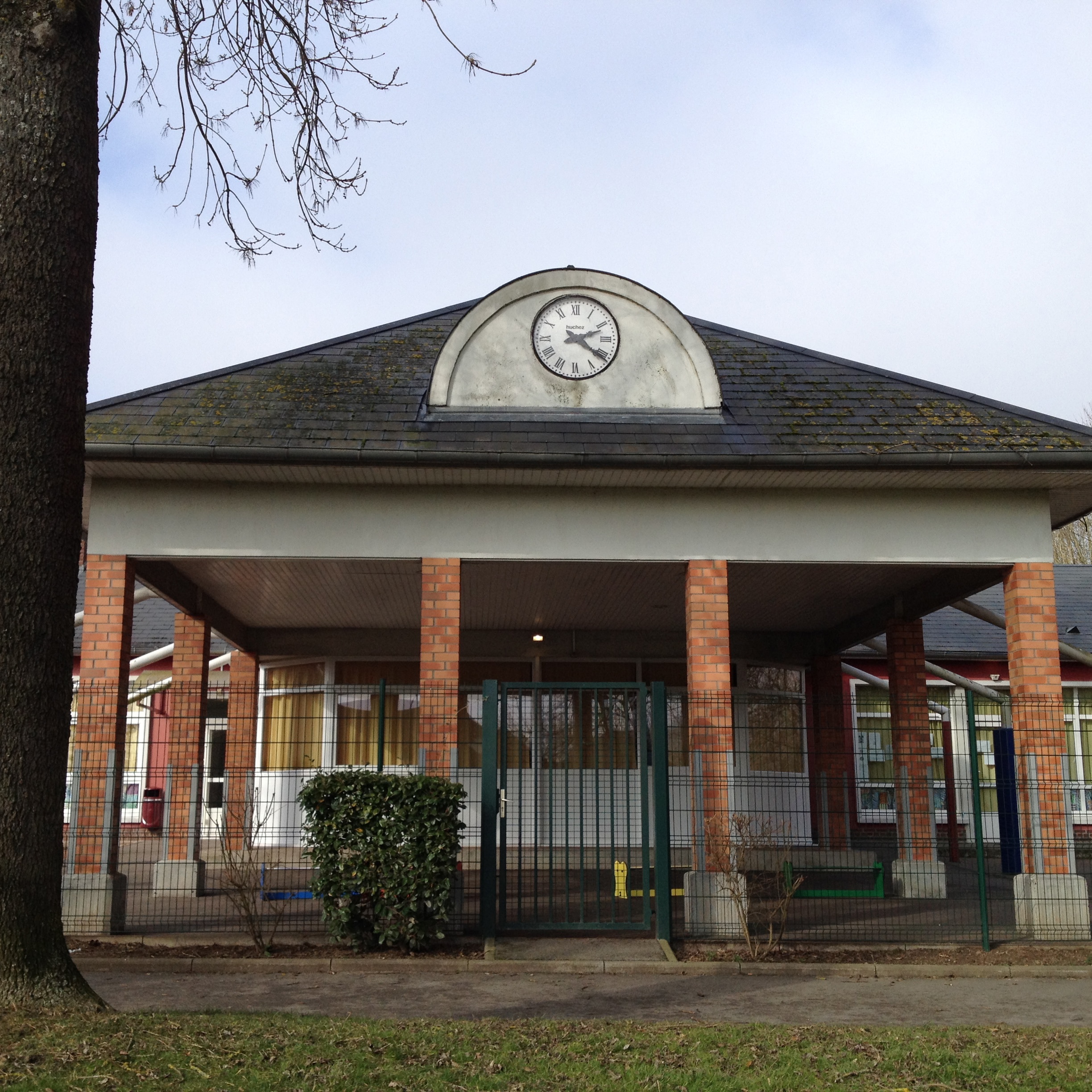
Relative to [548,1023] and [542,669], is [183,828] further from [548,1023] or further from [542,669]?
[542,669]

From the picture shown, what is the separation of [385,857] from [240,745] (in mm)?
4634

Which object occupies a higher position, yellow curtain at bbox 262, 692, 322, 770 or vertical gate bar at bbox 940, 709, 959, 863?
yellow curtain at bbox 262, 692, 322, 770

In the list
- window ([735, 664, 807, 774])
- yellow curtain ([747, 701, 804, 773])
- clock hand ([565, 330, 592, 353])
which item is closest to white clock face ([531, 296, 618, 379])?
clock hand ([565, 330, 592, 353])

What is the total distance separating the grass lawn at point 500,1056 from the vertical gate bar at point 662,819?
3.45 meters

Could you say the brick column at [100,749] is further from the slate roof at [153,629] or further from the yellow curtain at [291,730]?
the slate roof at [153,629]

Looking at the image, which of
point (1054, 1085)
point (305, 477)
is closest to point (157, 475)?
point (305, 477)

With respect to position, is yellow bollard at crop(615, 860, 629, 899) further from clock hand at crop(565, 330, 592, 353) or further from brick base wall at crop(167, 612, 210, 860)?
clock hand at crop(565, 330, 592, 353)

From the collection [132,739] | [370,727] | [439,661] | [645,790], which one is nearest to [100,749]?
[439,661]

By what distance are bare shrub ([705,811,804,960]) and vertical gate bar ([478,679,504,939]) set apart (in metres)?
1.95

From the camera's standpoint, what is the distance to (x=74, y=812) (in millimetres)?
10688

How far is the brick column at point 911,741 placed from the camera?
42.4 ft

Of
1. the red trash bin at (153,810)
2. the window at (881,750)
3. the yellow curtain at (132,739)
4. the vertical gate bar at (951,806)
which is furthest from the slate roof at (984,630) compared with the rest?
the yellow curtain at (132,739)

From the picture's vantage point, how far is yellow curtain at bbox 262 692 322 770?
17.1 meters

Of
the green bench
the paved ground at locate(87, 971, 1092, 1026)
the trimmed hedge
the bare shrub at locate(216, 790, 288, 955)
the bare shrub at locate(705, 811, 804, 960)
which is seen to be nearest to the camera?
the paved ground at locate(87, 971, 1092, 1026)
